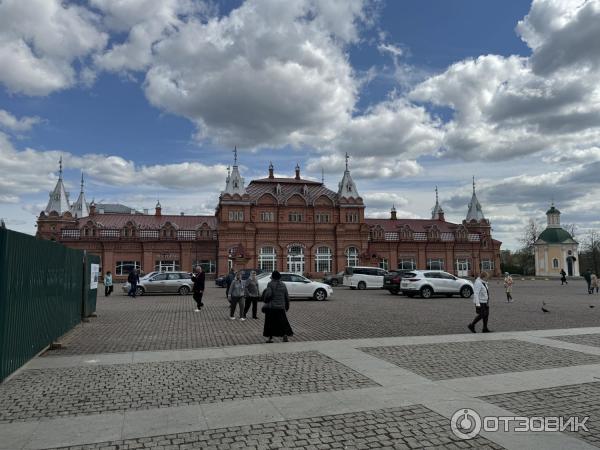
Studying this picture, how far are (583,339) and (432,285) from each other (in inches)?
577

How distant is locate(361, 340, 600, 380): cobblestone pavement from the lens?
8414 millimetres

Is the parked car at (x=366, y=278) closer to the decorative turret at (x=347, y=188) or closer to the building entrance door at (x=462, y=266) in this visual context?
the decorative turret at (x=347, y=188)

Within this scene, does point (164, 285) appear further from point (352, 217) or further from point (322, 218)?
point (352, 217)

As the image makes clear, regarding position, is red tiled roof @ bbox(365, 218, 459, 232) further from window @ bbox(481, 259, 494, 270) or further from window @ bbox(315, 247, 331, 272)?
window @ bbox(315, 247, 331, 272)

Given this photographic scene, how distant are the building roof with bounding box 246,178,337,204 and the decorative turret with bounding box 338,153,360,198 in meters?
1.13

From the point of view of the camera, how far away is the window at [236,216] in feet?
185

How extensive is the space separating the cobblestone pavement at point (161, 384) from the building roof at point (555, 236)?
71939 millimetres

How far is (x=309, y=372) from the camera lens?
27.2 ft

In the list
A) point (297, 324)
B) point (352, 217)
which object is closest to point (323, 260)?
point (352, 217)

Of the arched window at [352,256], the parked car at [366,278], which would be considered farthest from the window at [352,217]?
the parked car at [366,278]

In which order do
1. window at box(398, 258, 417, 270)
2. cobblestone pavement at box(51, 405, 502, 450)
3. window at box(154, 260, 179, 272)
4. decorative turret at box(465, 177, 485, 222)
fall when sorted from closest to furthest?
1. cobblestone pavement at box(51, 405, 502, 450)
2. window at box(154, 260, 179, 272)
3. window at box(398, 258, 417, 270)
4. decorative turret at box(465, 177, 485, 222)

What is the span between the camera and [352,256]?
59.2 m

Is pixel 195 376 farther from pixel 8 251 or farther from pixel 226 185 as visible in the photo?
pixel 226 185

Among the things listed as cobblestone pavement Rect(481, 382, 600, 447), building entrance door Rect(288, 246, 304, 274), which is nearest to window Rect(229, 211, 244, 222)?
building entrance door Rect(288, 246, 304, 274)
